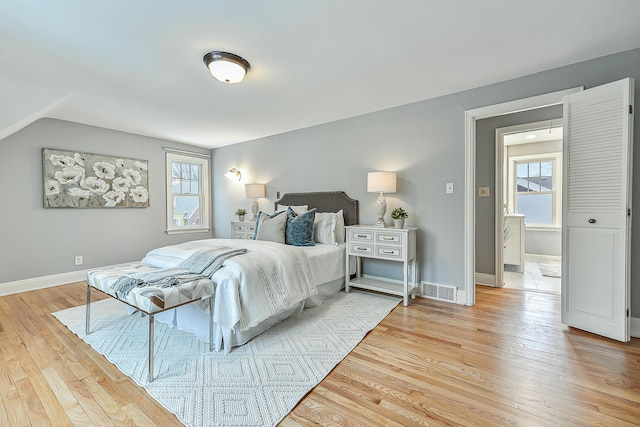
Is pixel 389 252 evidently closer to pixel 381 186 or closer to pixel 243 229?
pixel 381 186

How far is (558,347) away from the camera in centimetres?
208

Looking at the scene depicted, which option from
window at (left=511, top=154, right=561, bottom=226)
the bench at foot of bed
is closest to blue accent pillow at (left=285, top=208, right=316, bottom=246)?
the bench at foot of bed

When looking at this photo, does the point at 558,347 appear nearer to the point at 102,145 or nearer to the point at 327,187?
the point at 327,187

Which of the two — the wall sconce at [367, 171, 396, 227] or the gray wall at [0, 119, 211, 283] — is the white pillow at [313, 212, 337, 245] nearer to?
the wall sconce at [367, 171, 396, 227]

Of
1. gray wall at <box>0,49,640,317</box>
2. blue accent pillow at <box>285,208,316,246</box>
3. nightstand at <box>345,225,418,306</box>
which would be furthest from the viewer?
blue accent pillow at <box>285,208,316,246</box>

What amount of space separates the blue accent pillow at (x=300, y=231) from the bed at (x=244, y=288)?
15 centimetres

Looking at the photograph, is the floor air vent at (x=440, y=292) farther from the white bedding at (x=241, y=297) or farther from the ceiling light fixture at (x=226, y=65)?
the ceiling light fixture at (x=226, y=65)

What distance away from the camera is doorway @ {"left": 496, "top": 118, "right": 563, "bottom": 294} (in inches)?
178

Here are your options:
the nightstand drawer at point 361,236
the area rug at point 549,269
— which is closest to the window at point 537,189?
the area rug at point 549,269

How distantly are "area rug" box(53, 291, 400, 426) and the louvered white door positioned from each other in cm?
163

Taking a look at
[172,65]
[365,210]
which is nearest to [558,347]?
[365,210]

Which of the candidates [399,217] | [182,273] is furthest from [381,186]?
[182,273]

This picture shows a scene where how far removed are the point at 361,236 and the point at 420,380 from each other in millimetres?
1731

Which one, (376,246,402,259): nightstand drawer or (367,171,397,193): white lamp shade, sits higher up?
(367,171,397,193): white lamp shade
